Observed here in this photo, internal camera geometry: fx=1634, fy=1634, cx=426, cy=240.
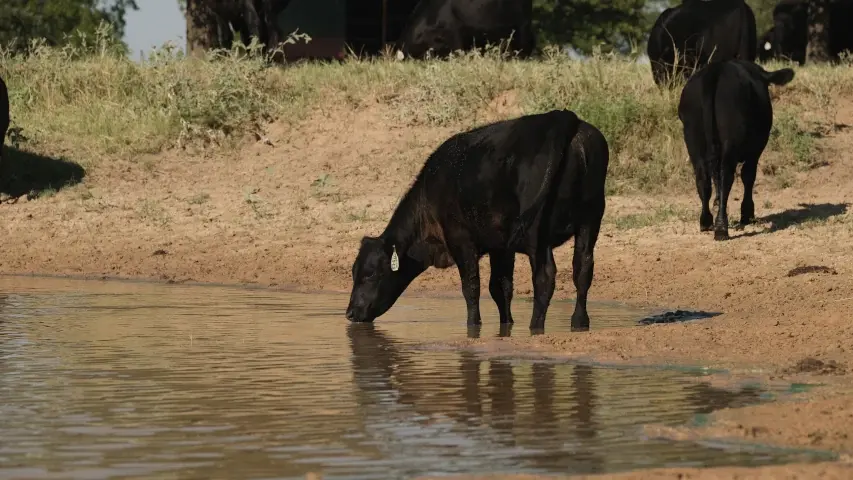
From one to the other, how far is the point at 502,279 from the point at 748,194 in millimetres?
5174

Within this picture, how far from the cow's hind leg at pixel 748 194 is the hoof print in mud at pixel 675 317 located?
3.83m

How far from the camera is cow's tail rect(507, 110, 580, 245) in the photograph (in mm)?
10148

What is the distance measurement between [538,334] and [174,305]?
364 cm

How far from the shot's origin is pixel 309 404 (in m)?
7.57

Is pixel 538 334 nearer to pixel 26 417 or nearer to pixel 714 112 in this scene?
pixel 26 417

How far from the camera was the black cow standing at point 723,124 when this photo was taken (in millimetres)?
14953

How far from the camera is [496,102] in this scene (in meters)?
20.1

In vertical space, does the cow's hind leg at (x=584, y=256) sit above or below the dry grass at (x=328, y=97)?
below

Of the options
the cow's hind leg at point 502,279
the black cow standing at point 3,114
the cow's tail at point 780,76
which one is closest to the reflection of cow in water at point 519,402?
the cow's hind leg at point 502,279

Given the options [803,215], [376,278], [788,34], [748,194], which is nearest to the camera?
[376,278]

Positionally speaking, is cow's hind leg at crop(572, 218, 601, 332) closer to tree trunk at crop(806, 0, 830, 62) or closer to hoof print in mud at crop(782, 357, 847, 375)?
hoof print in mud at crop(782, 357, 847, 375)

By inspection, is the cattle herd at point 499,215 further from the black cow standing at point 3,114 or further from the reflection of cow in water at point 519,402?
the black cow standing at point 3,114

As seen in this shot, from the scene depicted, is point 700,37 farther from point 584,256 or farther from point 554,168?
point 554,168

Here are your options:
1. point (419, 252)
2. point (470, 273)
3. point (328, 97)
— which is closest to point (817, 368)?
point (470, 273)
